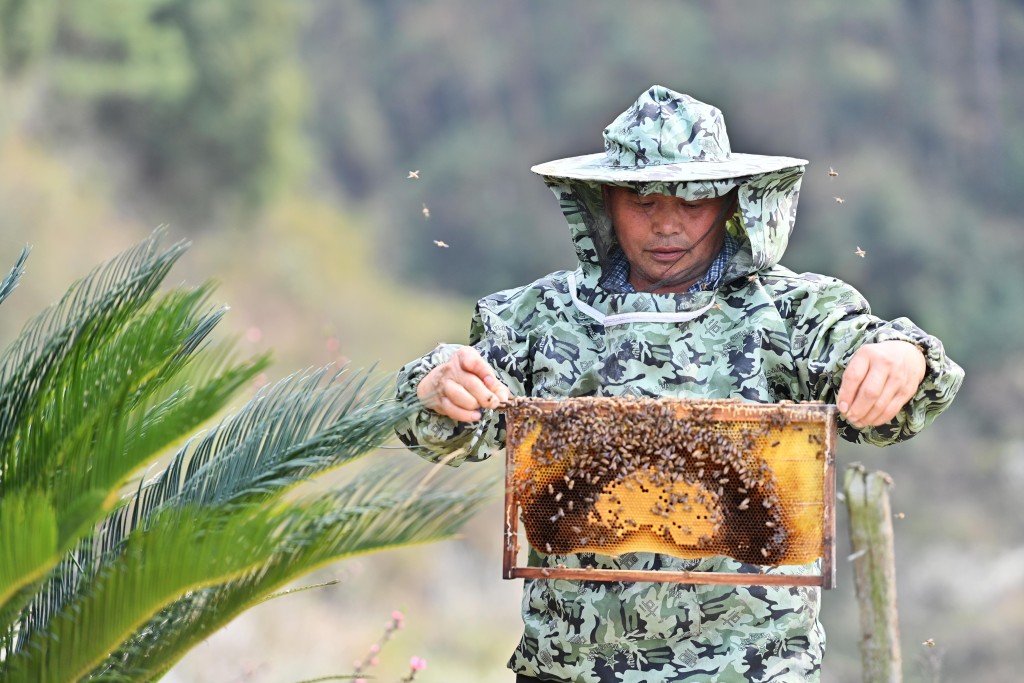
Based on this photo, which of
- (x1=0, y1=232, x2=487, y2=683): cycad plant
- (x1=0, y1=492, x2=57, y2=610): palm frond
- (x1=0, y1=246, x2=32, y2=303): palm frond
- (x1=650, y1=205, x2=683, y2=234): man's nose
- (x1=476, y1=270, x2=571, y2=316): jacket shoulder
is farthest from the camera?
(x1=0, y1=246, x2=32, y2=303): palm frond

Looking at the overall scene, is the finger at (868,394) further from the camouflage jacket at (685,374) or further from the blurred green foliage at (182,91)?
the blurred green foliage at (182,91)

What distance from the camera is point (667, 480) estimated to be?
411 centimetres

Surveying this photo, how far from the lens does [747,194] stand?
13.8 ft

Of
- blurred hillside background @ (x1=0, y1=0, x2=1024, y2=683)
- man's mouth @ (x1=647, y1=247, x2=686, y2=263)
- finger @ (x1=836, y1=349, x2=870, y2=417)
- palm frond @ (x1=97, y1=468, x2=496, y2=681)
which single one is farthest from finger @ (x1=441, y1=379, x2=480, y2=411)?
blurred hillside background @ (x1=0, y1=0, x2=1024, y2=683)

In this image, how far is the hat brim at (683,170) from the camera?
13.4 ft

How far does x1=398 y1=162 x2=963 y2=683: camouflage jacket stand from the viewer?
157 inches

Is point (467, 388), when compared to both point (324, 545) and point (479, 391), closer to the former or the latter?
point (479, 391)

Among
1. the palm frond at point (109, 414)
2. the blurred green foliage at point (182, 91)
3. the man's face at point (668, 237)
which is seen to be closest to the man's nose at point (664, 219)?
the man's face at point (668, 237)

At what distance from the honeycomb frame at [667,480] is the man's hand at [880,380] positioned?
0.09m

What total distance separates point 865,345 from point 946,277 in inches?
1554

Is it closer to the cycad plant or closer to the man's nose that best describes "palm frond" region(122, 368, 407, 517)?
the cycad plant

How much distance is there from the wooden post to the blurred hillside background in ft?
21.8

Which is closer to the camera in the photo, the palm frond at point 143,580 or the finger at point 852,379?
the palm frond at point 143,580

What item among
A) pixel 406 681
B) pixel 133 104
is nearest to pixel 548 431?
pixel 406 681
